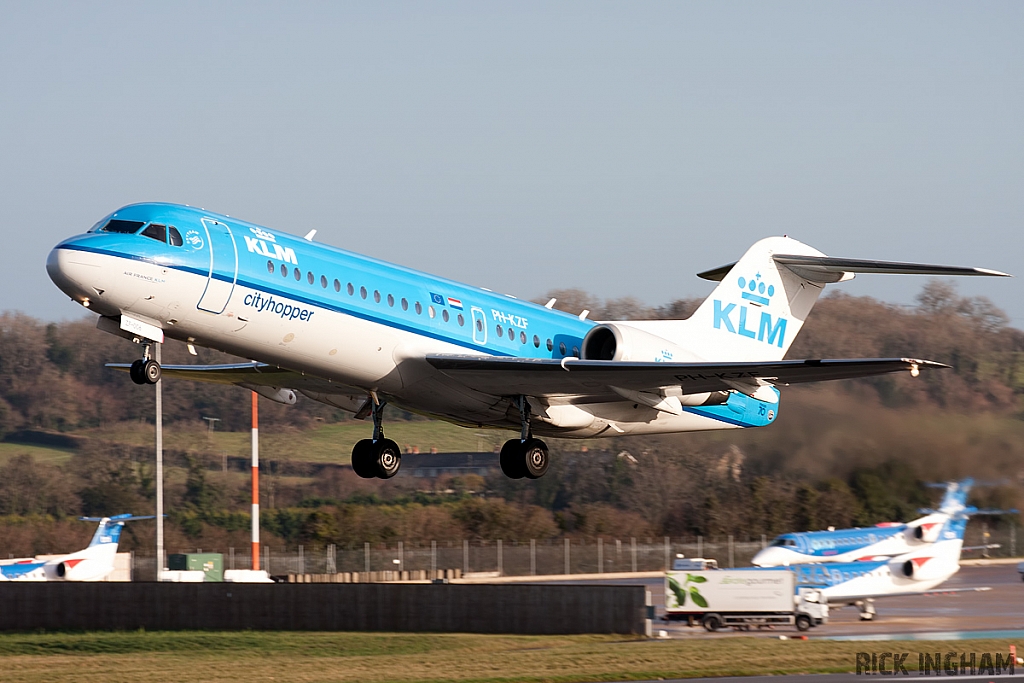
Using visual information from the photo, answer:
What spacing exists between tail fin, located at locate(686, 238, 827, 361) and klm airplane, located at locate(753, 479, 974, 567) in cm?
1537

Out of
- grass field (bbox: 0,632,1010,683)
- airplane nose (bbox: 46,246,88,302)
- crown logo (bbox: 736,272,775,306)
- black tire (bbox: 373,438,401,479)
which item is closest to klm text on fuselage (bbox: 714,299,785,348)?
crown logo (bbox: 736,272,775,306)

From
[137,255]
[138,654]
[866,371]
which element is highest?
[137,255]

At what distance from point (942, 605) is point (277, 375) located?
2743 cm

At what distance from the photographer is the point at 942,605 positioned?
40.1 meters

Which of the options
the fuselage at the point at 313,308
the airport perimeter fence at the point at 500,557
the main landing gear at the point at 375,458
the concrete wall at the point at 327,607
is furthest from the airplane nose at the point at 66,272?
the airport perimeter fence at the point at 500,557

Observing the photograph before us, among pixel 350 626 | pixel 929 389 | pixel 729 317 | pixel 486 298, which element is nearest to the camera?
pixel 486 298

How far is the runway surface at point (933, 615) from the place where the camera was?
33250 millimetres

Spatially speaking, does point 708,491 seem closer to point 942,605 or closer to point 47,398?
point 942,605

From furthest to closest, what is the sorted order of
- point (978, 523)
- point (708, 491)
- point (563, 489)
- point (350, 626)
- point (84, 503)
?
1. point (84, 503)
2. point (563, 489)
3. point (708, 491)
4. point (978, 523)
5. point (350, 626)

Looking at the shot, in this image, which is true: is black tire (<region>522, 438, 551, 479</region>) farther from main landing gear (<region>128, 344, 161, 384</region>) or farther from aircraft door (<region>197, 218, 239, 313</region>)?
main landing gear (<region>128, 344, 161, 384</region>)

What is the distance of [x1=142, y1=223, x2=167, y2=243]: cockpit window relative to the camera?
16.4 meters

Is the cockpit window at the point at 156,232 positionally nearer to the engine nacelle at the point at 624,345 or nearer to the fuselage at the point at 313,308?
the fuselage at the point at 313,308

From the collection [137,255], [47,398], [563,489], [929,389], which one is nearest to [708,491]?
[563,489]

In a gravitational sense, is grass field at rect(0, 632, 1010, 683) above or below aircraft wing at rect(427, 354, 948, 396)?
below
